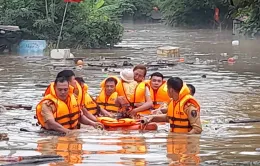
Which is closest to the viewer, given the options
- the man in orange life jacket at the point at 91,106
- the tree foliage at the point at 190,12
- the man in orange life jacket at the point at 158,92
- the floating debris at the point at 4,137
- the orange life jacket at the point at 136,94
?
the floating debris at the point at 4,137

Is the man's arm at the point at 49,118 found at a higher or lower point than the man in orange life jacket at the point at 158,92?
lower

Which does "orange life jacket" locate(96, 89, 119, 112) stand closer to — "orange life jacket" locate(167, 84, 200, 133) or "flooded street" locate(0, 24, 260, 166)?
"flooded street" locate(0, 24, 260, 166)

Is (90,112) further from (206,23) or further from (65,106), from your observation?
(206,23)

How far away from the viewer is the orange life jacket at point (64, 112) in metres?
11.2

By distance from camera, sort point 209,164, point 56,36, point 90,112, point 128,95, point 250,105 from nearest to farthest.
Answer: point 209,164 < point 90,112 < point 128,95 < point 250,105 < point 56,36

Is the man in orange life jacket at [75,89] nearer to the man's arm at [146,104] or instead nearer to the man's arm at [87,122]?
Result: the man's arm at [87,122]

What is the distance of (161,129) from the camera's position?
39.5ft

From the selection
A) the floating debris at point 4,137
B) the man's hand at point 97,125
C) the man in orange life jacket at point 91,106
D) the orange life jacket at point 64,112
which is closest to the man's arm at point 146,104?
the man in orange life jacket at point 91,106

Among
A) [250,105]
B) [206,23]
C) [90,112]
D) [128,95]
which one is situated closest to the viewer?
[90,112]

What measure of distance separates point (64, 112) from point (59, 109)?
0.12m

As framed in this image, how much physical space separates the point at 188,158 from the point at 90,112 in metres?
4.52

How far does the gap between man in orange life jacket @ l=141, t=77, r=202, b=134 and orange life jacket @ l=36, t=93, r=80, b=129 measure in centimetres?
154

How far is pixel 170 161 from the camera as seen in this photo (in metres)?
8.77

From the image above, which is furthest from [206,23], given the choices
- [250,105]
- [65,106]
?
[65,106]
